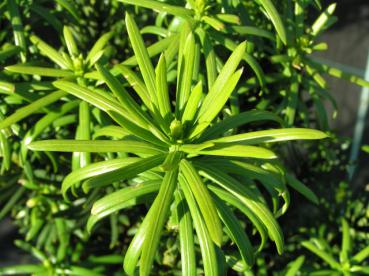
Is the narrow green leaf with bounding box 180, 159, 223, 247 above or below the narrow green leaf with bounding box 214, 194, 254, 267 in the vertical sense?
above

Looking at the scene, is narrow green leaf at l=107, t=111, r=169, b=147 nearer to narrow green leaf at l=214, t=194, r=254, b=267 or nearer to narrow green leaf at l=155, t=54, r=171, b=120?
narrow green leaf at l=155, t=54, r=171, b=120

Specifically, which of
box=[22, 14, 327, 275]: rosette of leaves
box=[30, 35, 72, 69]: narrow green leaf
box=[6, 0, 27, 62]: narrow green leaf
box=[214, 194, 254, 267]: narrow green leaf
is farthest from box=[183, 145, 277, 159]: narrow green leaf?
box=[6, 0, 27, 62]: narrow green leaf

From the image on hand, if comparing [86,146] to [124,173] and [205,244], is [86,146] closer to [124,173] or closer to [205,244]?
[124,173]

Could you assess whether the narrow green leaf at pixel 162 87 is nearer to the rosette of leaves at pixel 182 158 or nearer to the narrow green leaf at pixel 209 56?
the rosette of leaves at pixel 182 158

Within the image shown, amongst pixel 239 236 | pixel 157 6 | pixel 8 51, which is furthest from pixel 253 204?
pixel 8 51

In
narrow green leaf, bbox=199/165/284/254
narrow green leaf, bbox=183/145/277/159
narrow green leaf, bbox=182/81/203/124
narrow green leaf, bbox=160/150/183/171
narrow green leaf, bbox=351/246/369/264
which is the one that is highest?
narrow green leaf, bbox=182/81/203/124

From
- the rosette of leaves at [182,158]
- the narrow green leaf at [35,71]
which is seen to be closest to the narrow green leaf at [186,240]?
the rosette of leaves at [182,158]

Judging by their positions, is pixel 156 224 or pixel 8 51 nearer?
pixel 156 224
